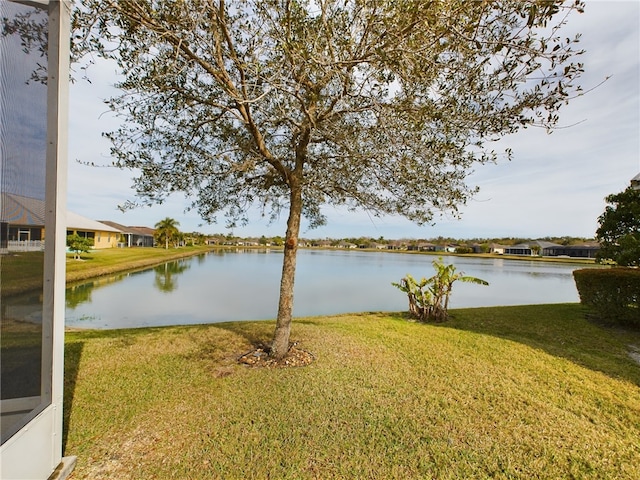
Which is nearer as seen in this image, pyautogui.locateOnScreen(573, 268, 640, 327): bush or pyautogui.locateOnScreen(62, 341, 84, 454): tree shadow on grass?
pyautogui.locateOnScreen(62, 341, 84, 454): tree shadow on grass

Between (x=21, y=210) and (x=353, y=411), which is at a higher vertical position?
(x=21, y=210)

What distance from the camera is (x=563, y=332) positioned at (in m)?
6.95

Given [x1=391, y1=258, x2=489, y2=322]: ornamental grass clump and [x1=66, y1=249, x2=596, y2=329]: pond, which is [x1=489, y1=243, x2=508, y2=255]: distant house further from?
[x1=391, y1=258, x2=489, y2=322]: ornamental grass clump

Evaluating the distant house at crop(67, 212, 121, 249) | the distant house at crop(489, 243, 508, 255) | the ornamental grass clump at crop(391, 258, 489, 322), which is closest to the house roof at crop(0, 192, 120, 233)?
the ornamental grass clump at crop(391, 258, 489, 322)

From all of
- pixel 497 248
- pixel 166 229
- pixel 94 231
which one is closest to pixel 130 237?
pixel 166 229

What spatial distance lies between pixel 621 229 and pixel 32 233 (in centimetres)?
1147

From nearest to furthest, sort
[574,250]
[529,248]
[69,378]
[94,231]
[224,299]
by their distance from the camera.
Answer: [69,378] → [224,299] → [94,231] → [574,250] → [529,248]

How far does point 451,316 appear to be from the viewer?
864cm

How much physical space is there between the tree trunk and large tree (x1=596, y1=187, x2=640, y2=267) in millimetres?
7916

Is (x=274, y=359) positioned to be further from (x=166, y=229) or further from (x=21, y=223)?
(x=166, y=229)

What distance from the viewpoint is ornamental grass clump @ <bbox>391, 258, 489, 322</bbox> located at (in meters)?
8.04

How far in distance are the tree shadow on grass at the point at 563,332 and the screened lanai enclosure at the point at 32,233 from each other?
676 cm

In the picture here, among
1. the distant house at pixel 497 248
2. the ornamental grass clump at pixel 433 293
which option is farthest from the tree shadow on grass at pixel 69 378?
the distant house at pixel 497 248

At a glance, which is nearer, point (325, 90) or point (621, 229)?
point (325, 90)
